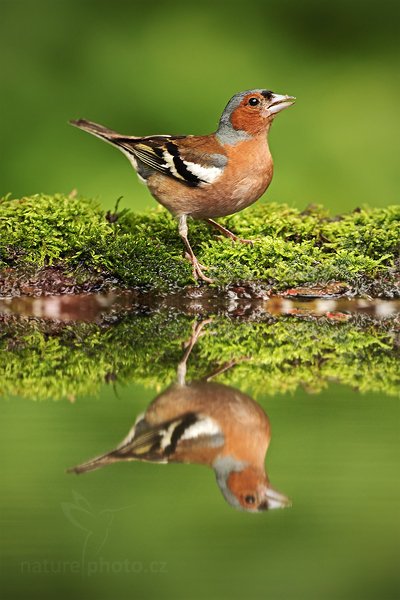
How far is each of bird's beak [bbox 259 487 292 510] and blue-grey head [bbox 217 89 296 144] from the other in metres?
3.54

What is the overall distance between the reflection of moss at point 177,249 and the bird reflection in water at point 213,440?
2.19 meters

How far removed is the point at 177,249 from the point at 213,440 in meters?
2.95

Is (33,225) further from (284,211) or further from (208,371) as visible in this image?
(208,371)

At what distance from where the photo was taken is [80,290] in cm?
543

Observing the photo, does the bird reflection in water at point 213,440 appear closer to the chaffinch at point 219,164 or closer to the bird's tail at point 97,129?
the chaffinch at point 219,164

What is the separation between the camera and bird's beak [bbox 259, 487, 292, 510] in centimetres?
245

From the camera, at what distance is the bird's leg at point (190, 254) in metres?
5.46

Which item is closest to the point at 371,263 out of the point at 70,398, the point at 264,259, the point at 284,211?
the point at 264,259

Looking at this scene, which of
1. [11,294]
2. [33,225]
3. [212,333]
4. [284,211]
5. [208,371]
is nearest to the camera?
[208,371]

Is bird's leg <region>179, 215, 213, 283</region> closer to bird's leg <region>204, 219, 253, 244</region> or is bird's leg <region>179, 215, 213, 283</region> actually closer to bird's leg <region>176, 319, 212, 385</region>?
bird's leg <region>204, 219, 253, 244</region>

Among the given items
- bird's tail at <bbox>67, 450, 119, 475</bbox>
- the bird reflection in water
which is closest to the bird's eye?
the bird reflection in water

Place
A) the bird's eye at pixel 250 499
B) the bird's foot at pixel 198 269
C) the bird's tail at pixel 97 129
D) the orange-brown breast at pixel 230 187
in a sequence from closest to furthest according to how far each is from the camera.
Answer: the bird's eye at pixel 250 499 < the bird's foot at pixel 198 269 < the orange-brown breast at pixel 230 187 < the bird's tail at pixel 97 129

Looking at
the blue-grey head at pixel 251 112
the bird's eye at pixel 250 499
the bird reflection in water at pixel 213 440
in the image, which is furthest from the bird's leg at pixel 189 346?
the blue-grey head at pixel 251 112

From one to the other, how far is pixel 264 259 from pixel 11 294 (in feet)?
4.55
